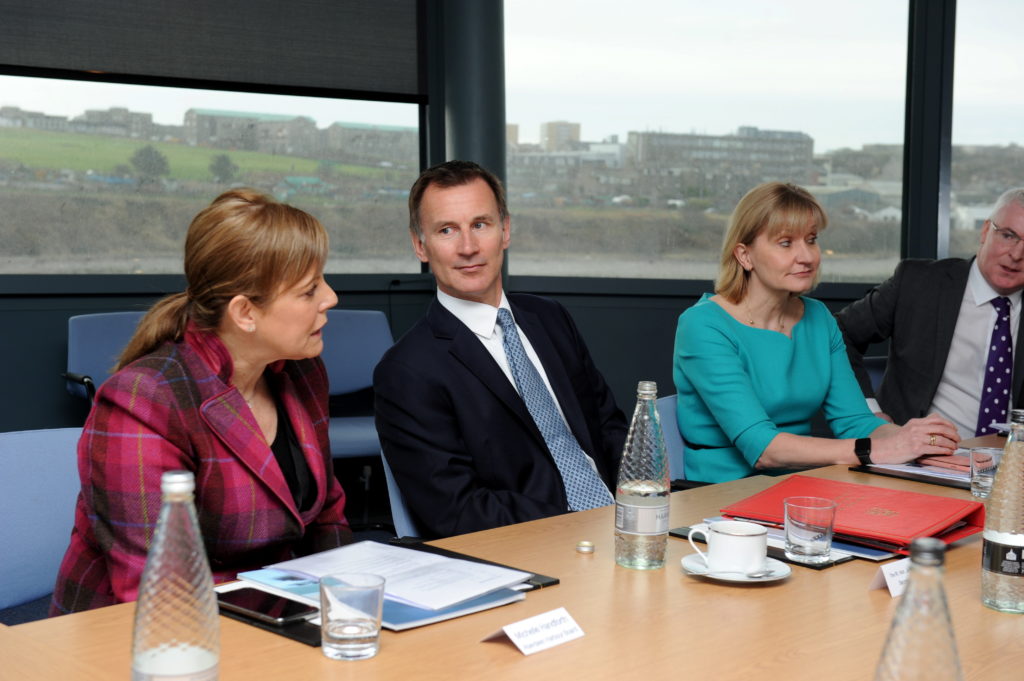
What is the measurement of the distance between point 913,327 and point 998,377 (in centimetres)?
30

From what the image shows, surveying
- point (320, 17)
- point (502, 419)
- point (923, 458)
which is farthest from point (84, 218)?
point (923, 458)

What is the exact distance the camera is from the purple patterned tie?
10.7 feet

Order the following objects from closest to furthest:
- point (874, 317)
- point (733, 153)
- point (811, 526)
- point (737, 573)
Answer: point (737, 573) < point (811, 526) < point (874, 317) < point (733, 153)

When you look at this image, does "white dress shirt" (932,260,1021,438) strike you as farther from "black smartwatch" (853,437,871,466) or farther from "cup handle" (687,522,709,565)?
"cup handle" (687,522,709,565)

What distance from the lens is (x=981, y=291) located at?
11.1 ft

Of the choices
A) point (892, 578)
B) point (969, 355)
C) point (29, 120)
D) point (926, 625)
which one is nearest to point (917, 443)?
point (892, 578)

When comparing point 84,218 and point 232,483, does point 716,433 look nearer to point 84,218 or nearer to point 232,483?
point 232,483

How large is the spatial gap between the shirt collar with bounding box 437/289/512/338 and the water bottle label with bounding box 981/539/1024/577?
130 cm

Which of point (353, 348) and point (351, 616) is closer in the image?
point (351, 616)

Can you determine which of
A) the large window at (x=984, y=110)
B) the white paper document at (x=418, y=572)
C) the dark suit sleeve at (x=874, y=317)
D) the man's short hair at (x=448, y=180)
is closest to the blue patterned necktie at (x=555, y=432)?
the man's short hair at (x=448, y=180)

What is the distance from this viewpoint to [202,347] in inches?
73.7

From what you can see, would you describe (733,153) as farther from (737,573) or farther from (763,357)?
(737,573)

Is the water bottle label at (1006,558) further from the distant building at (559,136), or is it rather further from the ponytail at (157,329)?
the distant building at (559,136)

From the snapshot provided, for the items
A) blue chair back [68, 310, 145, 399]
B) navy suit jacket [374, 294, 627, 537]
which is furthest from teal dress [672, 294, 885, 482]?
blue chair back [68, 310, 145, 399]
